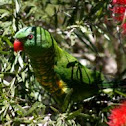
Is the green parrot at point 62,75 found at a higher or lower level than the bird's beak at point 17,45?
lower

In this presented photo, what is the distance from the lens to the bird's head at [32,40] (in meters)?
1.12

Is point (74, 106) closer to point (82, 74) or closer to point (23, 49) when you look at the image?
point (82, 74)

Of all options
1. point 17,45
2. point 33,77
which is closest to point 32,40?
point 17,45

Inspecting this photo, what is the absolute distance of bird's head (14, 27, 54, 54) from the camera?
1.12m

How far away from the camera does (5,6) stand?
1.25 meters

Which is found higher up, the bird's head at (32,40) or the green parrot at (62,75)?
the bird's head at (32,40)

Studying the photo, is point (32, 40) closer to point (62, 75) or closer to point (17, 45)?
point (17, 45)

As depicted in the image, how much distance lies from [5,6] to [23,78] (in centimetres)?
30

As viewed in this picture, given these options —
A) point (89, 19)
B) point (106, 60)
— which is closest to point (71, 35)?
point (89, 19)

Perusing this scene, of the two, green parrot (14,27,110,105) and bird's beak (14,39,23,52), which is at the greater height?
bird's beak (14,39,23,52)

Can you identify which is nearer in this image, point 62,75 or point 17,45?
point 17,45

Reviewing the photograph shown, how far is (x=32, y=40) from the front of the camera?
115 centimetres

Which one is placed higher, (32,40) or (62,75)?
(32,40)

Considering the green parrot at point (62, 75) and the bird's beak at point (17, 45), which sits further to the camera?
the green parrot at point (62, 75)
